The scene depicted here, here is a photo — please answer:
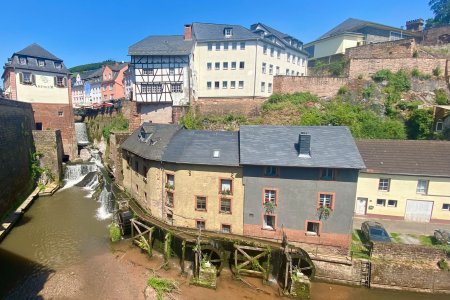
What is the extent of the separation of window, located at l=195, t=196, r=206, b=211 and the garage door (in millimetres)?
17081

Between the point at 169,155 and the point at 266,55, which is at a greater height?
A: the point at 266,55

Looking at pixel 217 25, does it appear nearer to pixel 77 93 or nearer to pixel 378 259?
pixel 378 259

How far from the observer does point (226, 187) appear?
1936 centimetres

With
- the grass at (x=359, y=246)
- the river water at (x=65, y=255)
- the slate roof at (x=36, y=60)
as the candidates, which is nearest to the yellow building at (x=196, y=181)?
the river water at (x=65, y=255)

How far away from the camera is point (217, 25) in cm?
4334

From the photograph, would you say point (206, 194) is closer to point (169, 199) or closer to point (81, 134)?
point (169, 199)

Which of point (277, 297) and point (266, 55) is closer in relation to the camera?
point (277, 297)

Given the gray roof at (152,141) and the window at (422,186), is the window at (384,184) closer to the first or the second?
the window at (422,186)

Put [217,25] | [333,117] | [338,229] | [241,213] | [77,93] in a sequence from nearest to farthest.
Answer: [338,229], [241,213], [333,117], [217,25], [77,93]

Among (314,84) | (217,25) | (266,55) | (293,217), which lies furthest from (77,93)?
(293,217)

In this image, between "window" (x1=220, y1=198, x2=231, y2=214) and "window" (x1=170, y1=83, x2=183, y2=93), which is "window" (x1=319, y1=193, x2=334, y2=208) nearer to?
"window" (x1=220, y1=198, x2=231, y2=214)

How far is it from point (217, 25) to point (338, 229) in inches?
1461

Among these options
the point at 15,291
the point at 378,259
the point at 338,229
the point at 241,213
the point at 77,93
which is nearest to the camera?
the point at 15,291

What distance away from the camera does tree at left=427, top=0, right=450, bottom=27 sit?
179 feet
